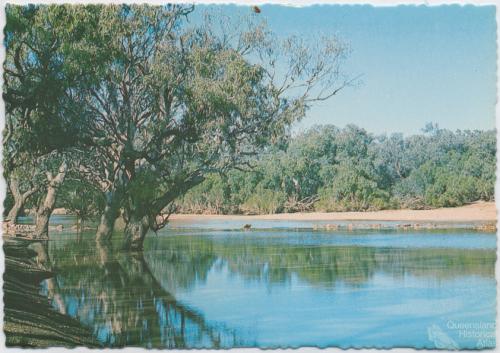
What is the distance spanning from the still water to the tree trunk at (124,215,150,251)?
0.45ft

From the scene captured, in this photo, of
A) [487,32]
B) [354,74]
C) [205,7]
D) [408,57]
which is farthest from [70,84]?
[487,32]

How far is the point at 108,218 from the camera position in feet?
30.1

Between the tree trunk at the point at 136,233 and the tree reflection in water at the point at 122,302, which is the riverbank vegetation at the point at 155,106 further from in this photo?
the tree reflection in water at the point at 122,302

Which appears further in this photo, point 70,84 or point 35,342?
point 70,84

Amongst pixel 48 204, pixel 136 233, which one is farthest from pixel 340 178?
pixel 48 204

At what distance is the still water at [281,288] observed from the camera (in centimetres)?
682

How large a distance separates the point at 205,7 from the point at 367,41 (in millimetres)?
1645

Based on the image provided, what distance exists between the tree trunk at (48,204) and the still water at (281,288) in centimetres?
22

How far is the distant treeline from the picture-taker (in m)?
7.98

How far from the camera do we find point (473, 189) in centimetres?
765

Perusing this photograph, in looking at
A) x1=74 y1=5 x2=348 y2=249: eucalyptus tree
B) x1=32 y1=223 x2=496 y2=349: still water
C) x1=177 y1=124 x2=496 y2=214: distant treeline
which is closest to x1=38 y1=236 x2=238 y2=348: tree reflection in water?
x1=32 y1=223 x2=496 y2=349: still water

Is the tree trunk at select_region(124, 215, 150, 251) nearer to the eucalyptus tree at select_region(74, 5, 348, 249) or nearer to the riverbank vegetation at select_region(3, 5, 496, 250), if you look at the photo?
the riverbank vegetation at select_region(3, 5, 496, 250)

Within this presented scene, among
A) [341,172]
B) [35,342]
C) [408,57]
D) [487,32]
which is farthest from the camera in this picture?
[341,172]

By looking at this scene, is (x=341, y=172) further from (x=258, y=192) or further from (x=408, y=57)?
(x=408, y=57)
